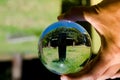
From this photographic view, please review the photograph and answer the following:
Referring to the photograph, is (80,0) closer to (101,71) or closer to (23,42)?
(101,71)

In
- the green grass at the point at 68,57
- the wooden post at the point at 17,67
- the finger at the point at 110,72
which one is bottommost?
the wooden post at the point at 17,67

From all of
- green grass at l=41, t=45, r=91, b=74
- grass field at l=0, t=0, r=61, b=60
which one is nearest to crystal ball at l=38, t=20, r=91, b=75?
green grass at l=41, t=45, r=91, b=74

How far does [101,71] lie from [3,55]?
8.50 ft

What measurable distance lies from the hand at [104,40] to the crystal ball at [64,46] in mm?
33

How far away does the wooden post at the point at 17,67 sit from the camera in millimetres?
3292

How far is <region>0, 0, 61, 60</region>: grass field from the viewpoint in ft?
10.8

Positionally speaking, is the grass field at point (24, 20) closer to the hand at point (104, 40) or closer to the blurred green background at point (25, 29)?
the blurred green background at point (25, 29)

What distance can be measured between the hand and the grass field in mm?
2330

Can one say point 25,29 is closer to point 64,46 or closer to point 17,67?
point 17,67

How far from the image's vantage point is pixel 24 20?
347 centimetres

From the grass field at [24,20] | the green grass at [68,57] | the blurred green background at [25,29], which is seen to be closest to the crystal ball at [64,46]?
the green grass at [68,57]

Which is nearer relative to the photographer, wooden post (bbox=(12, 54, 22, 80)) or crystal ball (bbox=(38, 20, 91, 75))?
crystal ball (bbox=(38, 20, 91, 75))

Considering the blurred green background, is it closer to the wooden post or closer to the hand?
the wooden post

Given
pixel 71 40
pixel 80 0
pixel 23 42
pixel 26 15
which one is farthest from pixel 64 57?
pixel 26 15
